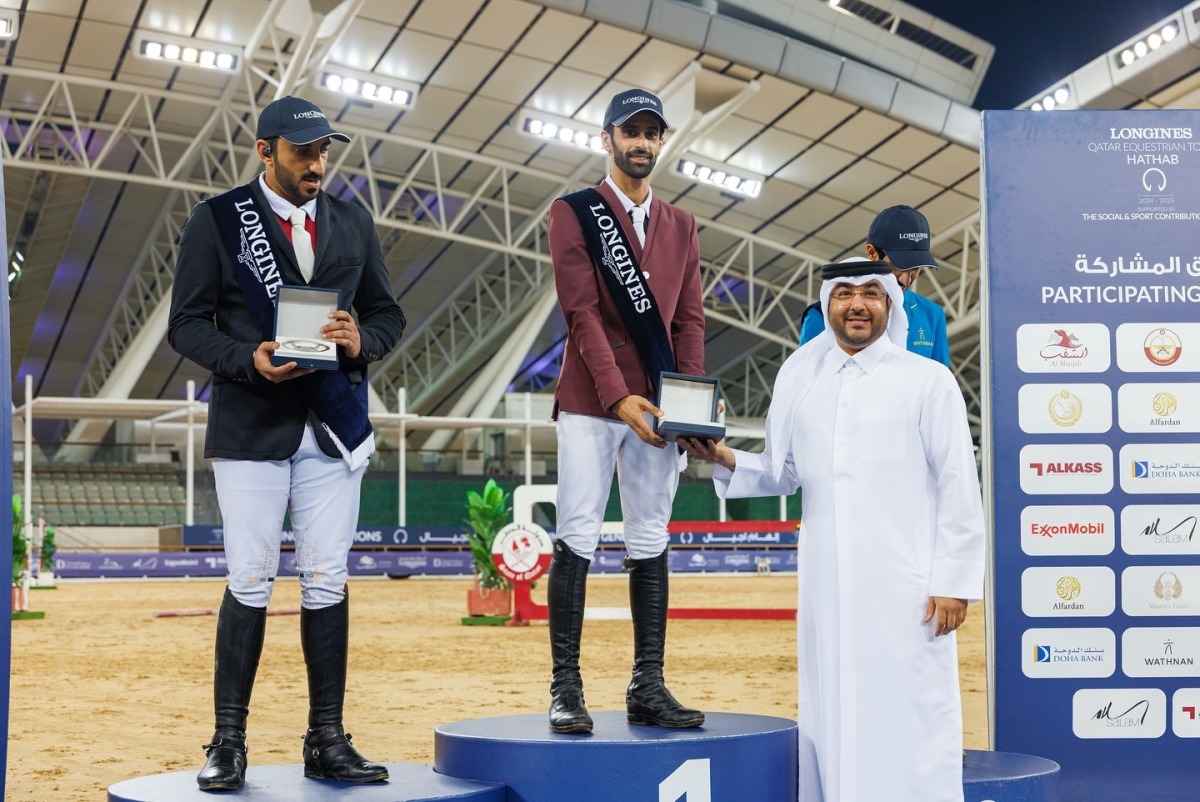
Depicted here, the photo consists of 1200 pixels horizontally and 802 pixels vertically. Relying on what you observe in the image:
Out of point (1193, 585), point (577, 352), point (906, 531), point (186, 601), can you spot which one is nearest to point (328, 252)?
point (577, 352)

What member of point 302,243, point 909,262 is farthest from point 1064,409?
point 302,243

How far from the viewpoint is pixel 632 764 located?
12.1ft

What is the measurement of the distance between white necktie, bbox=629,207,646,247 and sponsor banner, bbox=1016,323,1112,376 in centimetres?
180

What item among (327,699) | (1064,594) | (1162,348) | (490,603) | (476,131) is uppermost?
(476,131)

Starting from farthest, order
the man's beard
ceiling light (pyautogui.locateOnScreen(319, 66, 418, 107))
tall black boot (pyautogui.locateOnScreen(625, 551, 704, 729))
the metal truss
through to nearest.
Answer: the metal truss < ceiling light (pyautogui.locateOnScreen(319, 66, 418, 107)) < the man's beard < tall black boot (pyautogui.locateOnScreen(625, 551, 704, 729))

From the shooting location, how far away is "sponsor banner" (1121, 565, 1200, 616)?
4961 mm

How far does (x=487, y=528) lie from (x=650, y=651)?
10.8 meters

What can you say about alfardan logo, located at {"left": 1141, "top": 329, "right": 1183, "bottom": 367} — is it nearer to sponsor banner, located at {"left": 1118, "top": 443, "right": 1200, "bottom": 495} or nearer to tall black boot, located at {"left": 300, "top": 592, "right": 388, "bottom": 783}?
sponsor banner, located at {"left": 1118, "top": 443, "right": 1200, "bottom": 495}

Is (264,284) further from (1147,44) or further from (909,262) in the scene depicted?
(1147,44)

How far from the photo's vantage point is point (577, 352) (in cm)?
422

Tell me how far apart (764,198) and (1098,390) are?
72.3ft

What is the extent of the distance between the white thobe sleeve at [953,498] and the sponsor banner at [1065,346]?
1.69m

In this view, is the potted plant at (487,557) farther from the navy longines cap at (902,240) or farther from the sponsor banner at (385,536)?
the sponsor banner at (385,536)

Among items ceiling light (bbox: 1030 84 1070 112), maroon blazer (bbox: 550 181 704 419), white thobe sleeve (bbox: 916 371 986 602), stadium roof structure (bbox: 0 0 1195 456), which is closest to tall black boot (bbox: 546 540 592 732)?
maroon blazer (bbox: 550 181 704 419)
